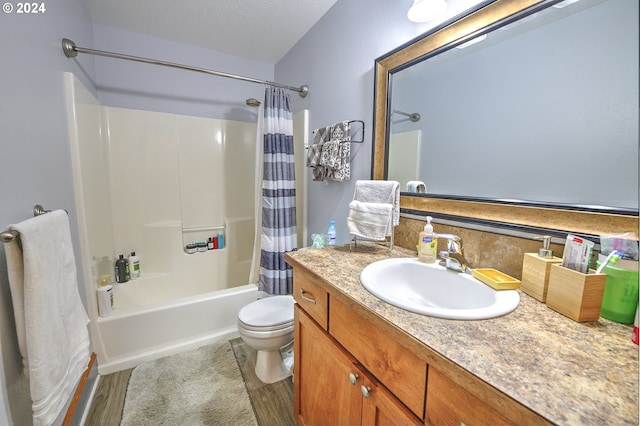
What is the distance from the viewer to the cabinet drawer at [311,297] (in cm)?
88

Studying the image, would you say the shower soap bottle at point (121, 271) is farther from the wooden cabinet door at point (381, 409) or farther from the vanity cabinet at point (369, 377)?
the wooden cabinet door at point (381, 409)

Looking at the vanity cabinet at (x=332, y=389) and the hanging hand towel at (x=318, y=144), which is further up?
the hanging hand towel at (x=318, y=144)

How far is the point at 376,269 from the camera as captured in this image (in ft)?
2.99

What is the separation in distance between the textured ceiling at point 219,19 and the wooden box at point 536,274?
1811 mm

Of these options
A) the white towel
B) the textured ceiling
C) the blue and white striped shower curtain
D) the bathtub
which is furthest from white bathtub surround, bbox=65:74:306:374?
the white towel

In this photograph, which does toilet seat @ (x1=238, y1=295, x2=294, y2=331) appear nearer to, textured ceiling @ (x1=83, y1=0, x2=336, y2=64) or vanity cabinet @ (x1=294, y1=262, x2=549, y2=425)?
vanity cabinet @ (x1=294, y1=262, x2=549, y2=425)

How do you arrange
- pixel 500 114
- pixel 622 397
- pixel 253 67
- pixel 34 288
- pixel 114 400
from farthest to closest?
pixel 253 67 → pixel 114 400 → pixel 500 114 → pixel 34 288 → pixel 622 397

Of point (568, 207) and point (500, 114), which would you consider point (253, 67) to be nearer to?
point (500, 114)

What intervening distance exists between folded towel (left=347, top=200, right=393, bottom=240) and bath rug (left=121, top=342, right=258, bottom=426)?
3.54 ft

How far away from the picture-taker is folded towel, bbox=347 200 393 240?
1086mm

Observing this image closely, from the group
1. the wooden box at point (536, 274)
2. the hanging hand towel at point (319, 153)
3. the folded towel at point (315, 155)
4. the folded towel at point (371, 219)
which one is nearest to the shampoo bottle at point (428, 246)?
the folded towel at point (371, 219)

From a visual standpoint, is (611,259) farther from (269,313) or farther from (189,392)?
(189,392)

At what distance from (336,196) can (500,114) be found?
101 cm

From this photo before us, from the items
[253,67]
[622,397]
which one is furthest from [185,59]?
[622,397]
